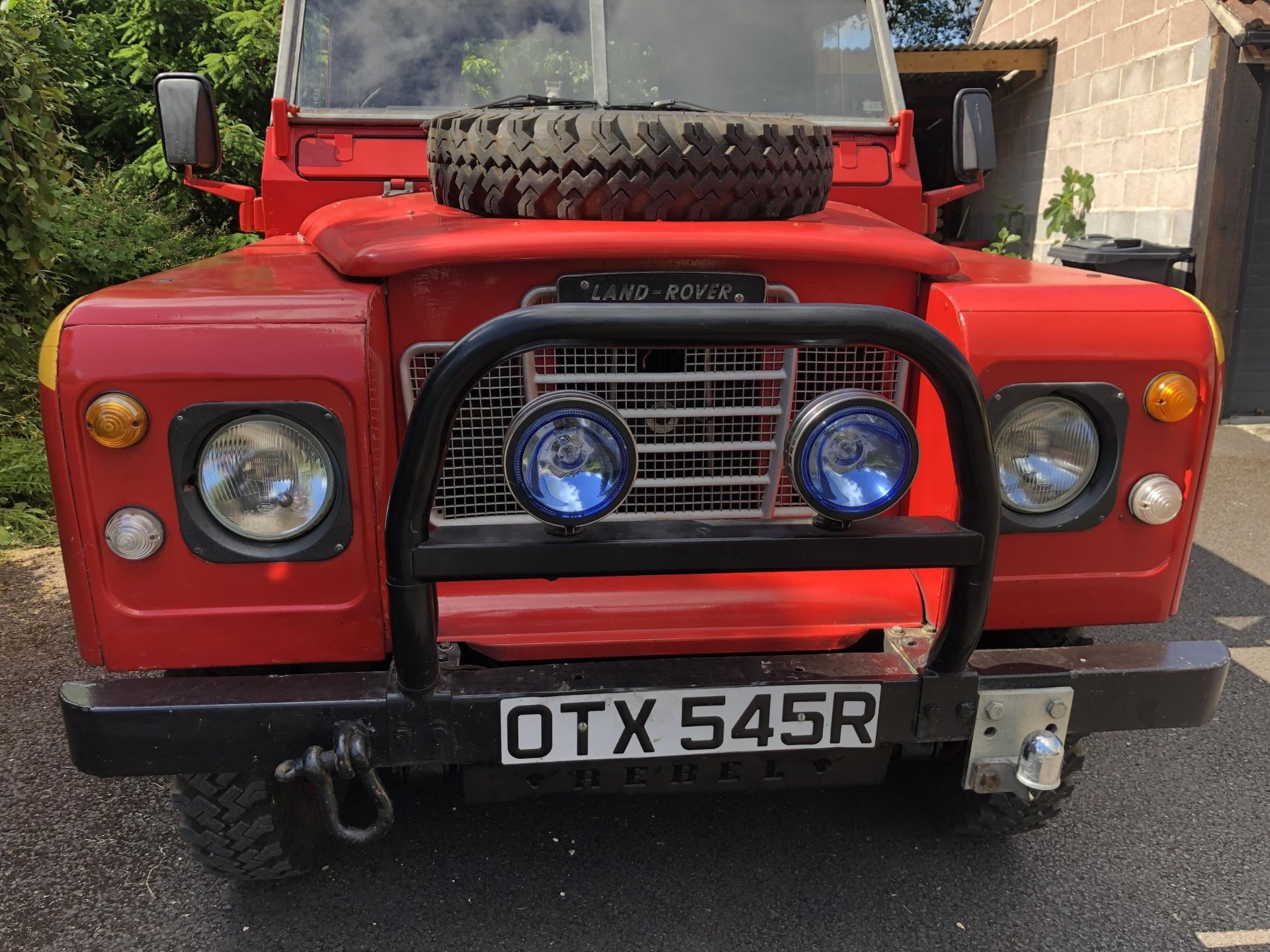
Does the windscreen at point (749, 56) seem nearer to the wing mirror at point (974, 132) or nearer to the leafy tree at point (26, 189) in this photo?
the wing mirror at point (974, 132)

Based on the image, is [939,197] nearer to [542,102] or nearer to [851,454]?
[542,102]

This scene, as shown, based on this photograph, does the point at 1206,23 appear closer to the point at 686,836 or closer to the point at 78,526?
A: the point at 686,836

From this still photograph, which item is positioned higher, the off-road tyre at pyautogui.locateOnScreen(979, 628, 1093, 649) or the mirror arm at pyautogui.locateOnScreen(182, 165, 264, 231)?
the mirror arm at pyautogui.locateOnScreen(182, 165, 264, 231)

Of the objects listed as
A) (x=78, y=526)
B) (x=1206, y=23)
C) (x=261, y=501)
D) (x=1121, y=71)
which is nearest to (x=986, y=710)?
(x=261, y=501)

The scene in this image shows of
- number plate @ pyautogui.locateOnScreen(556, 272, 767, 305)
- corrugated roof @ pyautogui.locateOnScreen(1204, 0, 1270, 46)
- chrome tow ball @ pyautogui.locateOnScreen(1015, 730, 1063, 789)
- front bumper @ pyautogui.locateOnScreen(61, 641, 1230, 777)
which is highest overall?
corrugated roof @ pyautogui.locateOnScreen(1204, 0, 1270, 46)

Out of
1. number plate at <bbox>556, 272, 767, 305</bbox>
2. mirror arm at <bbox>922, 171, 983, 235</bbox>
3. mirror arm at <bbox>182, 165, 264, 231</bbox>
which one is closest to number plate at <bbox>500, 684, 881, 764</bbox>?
number plate at <bbox>556, 272, 767, 305</bbox>

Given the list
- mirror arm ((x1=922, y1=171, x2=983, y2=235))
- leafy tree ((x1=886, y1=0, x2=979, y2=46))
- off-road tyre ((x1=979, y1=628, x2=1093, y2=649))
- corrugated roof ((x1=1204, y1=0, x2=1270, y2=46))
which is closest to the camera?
off-road tyre ((x1=979, y1=628, x2=1093, y2=649))

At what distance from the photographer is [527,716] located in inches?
69.3

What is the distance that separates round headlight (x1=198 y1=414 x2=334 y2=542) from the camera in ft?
5.80

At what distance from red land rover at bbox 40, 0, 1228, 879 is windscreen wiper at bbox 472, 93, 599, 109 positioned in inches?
23.9

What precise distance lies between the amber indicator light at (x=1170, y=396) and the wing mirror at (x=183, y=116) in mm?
2826

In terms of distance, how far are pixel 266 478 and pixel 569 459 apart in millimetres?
599

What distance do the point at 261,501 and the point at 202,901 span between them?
1135 mm

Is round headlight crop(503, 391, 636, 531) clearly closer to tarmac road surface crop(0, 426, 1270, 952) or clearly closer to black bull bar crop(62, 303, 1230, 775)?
black bull bar crop(62, 303, 1230, 775)
